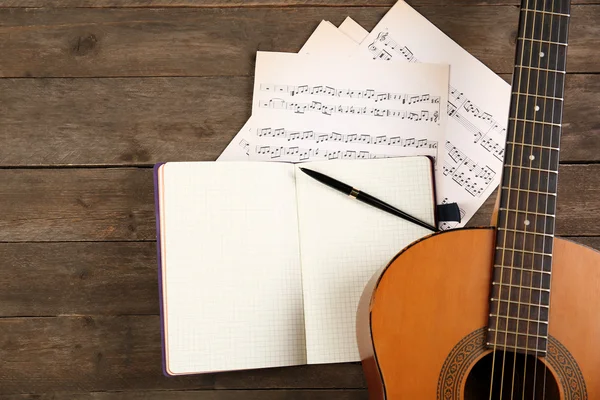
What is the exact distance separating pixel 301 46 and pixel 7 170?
1.78ft

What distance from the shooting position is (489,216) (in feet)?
3.11

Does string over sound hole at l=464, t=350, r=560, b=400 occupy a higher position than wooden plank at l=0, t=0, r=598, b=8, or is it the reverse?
wooden plank at l=0, t=0, r=598, b=8

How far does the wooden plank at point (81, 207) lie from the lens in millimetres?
943

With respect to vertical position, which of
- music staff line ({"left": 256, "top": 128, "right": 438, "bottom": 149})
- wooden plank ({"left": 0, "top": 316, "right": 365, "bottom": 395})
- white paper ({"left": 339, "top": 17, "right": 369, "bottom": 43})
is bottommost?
wooden plank ({"left": 0, "top": 316, "right": 365, "bottom": 395})

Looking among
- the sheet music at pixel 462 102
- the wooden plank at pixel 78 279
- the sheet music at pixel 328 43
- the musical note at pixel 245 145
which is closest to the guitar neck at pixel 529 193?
the sheet music at pixel 462 102

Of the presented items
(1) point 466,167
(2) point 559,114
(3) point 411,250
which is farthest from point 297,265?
(2) point 559,114

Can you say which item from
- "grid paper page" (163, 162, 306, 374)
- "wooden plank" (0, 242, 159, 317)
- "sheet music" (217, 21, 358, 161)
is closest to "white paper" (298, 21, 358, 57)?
"sheet music" (217, 21, 358, 161)

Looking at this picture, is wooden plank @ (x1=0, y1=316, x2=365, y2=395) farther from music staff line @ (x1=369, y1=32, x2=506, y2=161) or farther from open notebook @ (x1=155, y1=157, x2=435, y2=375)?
music staff line @ (x1=369, y1=32, x2=506, y2=161)

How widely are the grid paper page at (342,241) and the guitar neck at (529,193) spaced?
0.63ft

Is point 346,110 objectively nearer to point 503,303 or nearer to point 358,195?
point 358,195

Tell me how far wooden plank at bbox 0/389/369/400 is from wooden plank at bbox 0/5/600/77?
21.2 inches

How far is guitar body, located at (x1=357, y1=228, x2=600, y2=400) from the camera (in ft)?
2.35

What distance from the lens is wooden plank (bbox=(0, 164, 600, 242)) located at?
943 millimetres

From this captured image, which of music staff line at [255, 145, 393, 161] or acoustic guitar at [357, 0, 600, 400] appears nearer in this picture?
acoustic guitar at [357, 0, 600, 400]
